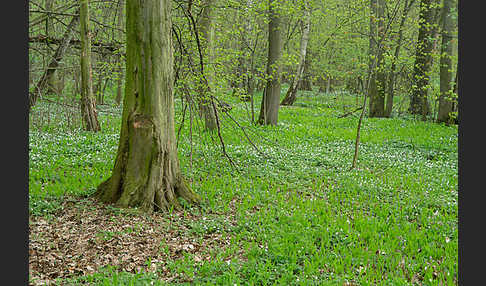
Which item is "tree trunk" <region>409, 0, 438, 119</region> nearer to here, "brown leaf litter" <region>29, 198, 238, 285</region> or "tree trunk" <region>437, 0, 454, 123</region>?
"tree trunk" <region>437, 0, 454, 123</region>

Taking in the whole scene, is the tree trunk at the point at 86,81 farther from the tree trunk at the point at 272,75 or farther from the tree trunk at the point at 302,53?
the tree trunk at the point at 302,53

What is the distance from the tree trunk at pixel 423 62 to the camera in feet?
54.4

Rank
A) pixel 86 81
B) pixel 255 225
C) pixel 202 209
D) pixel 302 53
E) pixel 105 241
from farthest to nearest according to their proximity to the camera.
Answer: pixel 302 53, pixel 86 81, pixel 202 209, pixel 255 225, pixel 105 241

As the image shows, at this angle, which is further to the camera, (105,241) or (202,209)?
(202,209)

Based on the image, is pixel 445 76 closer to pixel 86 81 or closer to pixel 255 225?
pixel 255 225

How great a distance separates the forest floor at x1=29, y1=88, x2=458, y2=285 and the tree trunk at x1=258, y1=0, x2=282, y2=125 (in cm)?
544

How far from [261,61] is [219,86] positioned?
13.3 metres

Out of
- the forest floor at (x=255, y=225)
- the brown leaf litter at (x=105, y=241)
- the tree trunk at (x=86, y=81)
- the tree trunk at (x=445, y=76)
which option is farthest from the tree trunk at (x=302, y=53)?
the brown leaf litter at (x=105, y=241)

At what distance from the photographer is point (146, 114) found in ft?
19.2

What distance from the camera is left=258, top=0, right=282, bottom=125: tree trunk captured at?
50.1 ft

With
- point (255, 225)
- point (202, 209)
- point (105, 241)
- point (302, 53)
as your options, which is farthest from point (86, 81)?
point (302, 53)

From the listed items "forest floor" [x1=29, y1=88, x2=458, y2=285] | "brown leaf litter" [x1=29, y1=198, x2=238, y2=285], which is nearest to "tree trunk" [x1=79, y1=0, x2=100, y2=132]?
"forest floor" [x1=29, y1=88, x2=458, y2=285]

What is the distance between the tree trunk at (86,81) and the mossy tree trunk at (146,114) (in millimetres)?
7155

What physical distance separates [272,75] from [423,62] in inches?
330
